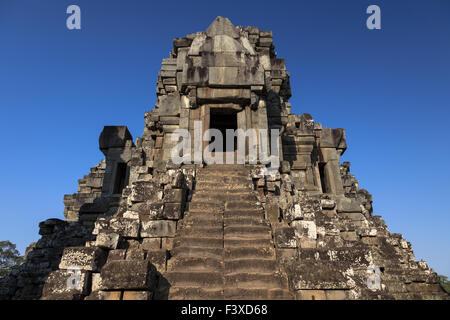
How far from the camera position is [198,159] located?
852cm

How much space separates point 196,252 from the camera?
5.00 meters

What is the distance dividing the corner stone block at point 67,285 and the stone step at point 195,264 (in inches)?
55.7

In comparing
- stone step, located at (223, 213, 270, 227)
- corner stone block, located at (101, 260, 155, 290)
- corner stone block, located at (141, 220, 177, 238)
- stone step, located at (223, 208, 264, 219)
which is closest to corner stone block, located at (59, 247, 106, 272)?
corner stone block, located at (101, 260, 155, 290)

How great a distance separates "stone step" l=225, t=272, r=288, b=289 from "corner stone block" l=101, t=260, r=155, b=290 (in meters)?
1.33

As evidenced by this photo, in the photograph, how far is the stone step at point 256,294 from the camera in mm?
4164

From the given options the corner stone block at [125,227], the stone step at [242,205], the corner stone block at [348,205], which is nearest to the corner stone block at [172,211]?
the corner stone block at [125,227]

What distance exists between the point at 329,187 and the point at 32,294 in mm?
13035

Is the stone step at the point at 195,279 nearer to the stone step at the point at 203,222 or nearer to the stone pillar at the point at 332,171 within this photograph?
the stone step at the point at 203,222

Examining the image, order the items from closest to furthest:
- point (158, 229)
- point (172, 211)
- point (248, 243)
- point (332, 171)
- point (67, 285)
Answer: point (67, 285), point (248, 243), point (158, 229), point (172, 211), point (332, 171)

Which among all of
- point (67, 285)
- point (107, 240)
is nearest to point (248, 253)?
point (107, 240)

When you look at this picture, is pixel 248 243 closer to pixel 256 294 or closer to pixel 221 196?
pixel 256 294

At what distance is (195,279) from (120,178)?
1101 centimetres
